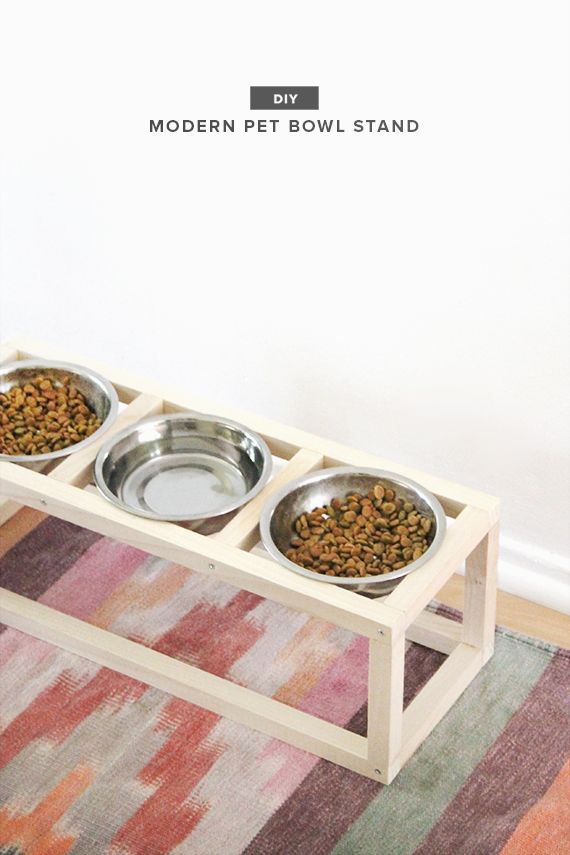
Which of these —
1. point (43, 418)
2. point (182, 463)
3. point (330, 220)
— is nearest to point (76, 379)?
point (43, 418)

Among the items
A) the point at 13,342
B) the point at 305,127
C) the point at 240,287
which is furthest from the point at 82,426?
the point at 305,127

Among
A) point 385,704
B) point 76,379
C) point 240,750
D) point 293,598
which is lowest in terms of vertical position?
point 240,750

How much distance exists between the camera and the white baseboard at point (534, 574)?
2223mm

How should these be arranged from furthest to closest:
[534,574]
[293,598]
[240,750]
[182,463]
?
[534,574]
[182,463]
[240,750]
[293,598]

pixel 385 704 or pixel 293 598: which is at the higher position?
pixel 293 598

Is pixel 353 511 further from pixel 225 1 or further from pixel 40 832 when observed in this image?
pixel 225 1

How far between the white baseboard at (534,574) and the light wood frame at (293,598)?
178 millimetres

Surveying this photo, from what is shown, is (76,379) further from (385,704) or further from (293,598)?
(385,704)

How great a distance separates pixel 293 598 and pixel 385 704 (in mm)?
184

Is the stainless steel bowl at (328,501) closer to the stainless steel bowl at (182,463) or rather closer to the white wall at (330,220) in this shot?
the stainless steel bowl at (182,463)

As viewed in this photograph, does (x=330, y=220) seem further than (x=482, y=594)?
Yes

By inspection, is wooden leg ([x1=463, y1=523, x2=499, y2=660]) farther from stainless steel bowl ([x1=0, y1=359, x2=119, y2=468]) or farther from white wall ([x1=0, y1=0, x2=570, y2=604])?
stainless steel bowl ([x1=0, y1=359, x2=119, y2=468])

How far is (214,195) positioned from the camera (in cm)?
224

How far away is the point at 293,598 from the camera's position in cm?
181
